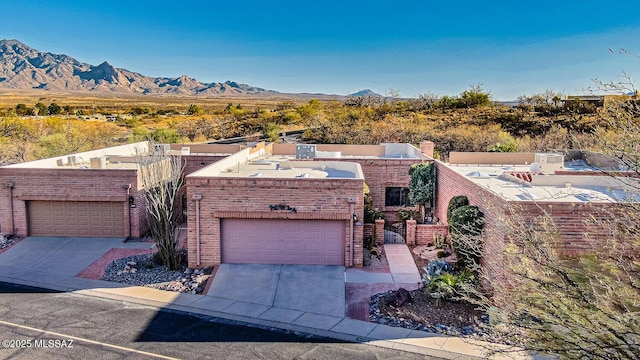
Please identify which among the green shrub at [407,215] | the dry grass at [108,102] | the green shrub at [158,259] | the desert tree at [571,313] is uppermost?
the dry grass at [108,102]

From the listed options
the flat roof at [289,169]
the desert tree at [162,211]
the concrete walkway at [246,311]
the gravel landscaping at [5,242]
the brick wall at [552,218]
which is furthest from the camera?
the flat roof at [289,169]

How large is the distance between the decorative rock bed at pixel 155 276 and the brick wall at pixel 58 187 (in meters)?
3.91

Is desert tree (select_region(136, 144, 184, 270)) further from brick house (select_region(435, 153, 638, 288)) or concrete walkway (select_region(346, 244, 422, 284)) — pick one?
brick house (select_region(435, 153, 638, 288))

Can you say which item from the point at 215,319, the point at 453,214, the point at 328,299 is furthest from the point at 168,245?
the point at 453,214

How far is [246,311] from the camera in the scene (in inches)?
553

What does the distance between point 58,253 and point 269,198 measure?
8.95 m

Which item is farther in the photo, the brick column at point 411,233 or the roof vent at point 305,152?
→ the roof vent at point 305,152

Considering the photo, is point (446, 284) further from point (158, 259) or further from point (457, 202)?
point (158, 259)

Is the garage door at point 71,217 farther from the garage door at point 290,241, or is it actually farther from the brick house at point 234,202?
the garage door at point 290,241

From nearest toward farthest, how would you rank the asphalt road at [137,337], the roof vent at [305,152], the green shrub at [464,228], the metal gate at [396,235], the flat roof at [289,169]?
the asphalt road at [137,337]
the green shrub at [464,228]
the flat roof at [289,169]
the metal gate at [396,235]
the roof vent at [305,152]

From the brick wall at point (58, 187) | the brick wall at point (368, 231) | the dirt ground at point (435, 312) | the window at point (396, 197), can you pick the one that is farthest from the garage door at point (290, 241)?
the window at point (396, 197)

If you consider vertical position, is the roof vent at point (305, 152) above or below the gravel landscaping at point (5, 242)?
→ above

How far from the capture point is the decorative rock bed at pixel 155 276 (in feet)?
51.9

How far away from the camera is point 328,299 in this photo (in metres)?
14.9
